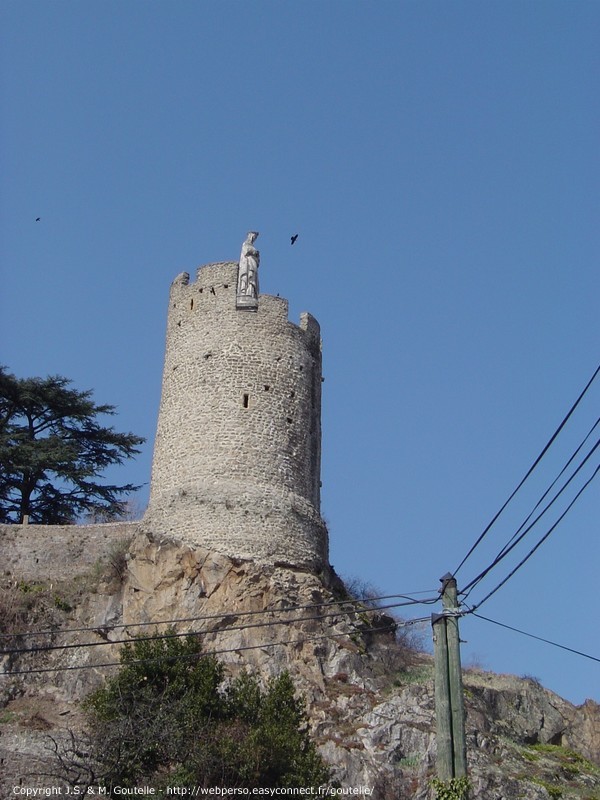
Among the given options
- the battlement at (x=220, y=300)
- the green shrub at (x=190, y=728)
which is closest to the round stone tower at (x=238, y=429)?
the battlement at (x=220, y=300)

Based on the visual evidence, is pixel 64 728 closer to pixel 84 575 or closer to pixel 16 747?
pixel 16 747

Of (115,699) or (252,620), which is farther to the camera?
(252,620)

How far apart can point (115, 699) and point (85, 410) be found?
56.9 ft

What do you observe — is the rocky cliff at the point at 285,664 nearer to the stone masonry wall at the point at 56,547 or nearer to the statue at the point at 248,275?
the stone masonry wall at the point at 56,547

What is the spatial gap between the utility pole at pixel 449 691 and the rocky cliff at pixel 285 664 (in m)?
9.23

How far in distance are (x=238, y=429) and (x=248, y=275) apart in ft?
14.4

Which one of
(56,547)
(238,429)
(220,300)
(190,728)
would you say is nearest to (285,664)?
(190,728)

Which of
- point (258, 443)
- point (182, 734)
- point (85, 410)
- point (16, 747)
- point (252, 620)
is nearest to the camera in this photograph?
point (182, 734)

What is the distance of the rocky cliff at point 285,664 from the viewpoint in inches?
927

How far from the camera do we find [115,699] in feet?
69.5

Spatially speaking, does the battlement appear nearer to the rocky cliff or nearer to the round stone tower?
the round stone tower

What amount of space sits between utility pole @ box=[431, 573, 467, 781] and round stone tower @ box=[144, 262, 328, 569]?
1269 centimetres

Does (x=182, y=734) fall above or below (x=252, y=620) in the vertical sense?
below

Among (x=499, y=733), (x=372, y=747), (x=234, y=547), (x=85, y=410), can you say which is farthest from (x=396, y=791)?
(x=85, y=410)
